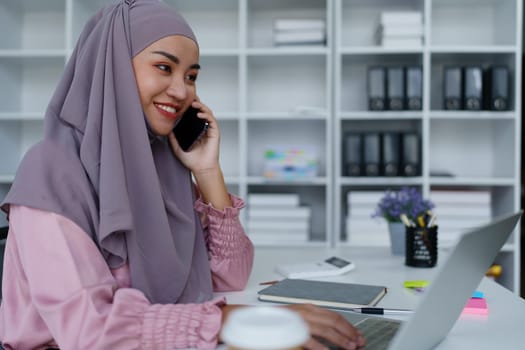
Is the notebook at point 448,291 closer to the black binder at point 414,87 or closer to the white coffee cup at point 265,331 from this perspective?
the white coffee cup at point 265,331

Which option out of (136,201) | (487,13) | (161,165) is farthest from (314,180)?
(136,201)

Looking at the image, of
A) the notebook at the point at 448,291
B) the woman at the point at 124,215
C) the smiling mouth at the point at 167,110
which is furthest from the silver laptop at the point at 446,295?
the smiling mouth at the point at 167,110

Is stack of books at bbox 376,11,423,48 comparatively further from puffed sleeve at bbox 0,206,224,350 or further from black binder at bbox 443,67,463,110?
puffed sleeve at bbox 0,206,224,350

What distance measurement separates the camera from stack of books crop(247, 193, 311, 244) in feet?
9.51

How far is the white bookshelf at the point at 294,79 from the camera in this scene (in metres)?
2.98

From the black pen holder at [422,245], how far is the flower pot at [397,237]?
14 cm

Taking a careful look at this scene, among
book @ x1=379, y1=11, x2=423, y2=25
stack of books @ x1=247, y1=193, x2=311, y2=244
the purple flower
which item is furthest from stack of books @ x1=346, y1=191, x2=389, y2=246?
the purple flower

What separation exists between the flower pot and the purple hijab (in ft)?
2.26

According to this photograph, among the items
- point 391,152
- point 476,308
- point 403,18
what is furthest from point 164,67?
point 403,18

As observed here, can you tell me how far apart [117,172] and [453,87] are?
7.50 ft

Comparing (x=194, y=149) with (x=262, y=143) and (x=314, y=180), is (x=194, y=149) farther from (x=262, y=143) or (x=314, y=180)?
(x=262, y=143)

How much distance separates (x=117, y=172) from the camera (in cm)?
100

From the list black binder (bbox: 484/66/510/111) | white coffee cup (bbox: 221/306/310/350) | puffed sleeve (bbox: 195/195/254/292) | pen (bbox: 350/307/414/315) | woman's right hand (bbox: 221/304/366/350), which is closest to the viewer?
white coffee cup (bbox: 221/306/310/350)

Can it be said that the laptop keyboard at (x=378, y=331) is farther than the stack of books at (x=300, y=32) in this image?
No
